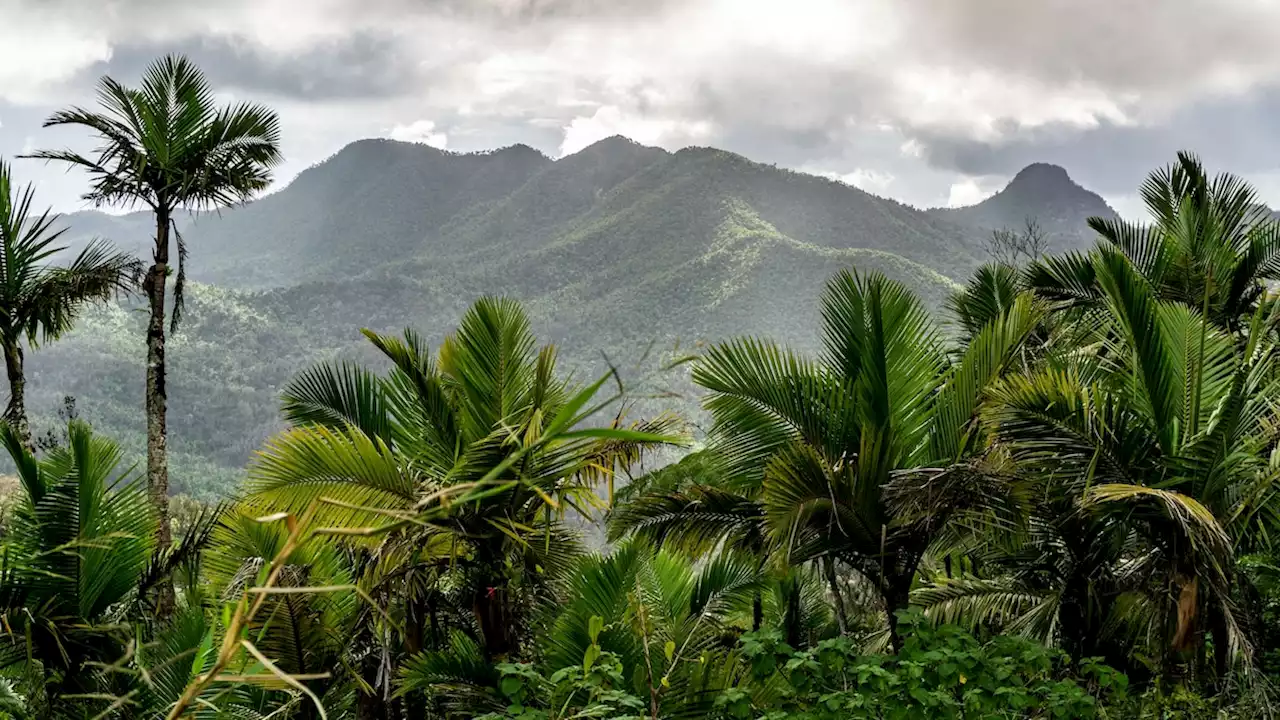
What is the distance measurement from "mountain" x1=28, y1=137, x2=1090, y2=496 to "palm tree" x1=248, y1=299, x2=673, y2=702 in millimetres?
33783

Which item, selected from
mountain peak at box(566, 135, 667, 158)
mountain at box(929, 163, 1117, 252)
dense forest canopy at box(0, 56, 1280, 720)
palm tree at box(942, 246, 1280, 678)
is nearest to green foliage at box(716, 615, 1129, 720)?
dense forest canopy at box(0, 56, 1280, 720)

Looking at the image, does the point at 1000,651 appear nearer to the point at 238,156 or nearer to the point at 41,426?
the point at 238,156

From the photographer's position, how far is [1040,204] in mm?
122062

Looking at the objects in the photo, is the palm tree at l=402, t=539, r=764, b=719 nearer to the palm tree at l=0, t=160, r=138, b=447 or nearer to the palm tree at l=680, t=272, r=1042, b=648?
the palm tree at l=680, t=272, r=1042, b=648

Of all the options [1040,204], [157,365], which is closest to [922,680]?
[157,365]

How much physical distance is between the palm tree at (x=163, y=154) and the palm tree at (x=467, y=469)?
192 inches

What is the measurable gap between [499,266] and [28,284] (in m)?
94.8

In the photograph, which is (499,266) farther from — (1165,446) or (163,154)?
(1165,446)

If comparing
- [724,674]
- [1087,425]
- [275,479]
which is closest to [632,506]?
[724,674]

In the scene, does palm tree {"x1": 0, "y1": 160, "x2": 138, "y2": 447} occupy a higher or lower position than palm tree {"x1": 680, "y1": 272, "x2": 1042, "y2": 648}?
higher

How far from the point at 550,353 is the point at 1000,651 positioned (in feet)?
11.0

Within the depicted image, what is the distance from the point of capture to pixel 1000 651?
5125 millimetres

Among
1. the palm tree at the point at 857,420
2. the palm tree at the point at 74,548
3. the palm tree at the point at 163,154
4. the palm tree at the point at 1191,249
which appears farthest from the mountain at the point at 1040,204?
the palm tree at the point at 74,548

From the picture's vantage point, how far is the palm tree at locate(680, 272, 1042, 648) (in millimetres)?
6043
